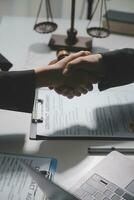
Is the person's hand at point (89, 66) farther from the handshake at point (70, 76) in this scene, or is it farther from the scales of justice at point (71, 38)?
the scales of justice at point (71, 38)

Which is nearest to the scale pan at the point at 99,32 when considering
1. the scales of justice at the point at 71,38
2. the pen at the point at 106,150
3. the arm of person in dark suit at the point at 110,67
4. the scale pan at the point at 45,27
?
the scales of justice at the point at 71,38

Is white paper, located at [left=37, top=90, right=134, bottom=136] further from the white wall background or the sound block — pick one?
the white wall background

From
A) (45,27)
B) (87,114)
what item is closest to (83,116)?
(87,114)

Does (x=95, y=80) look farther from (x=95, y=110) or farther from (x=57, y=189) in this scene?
(x=57, y=189)

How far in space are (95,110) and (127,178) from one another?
0.29 m

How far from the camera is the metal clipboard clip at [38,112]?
922 mm

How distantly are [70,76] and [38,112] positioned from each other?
Answer: 14 centimetres

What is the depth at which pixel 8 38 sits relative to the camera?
1463 mm

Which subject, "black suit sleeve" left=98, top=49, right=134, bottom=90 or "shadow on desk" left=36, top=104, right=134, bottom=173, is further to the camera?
"black suit sleeve" left=98, top=49, right=134, bottom=90

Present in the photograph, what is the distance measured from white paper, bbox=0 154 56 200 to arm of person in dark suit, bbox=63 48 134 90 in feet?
1.07

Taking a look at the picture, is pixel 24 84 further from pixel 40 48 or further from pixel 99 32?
pixel 99 32

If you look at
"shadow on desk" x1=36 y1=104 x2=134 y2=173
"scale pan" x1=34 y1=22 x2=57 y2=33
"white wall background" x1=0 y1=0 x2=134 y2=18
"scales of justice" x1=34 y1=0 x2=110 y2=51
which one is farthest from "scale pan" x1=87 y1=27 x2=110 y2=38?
"white wall background" x1=0 y1=0 x2=134 y2=18

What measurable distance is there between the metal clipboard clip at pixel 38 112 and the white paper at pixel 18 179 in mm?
146

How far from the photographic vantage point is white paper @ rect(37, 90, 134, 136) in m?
0.89
